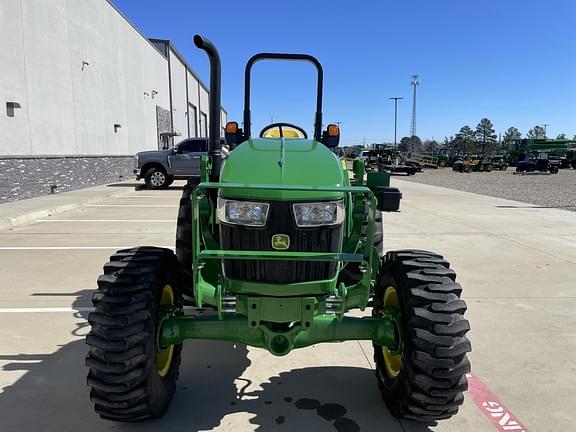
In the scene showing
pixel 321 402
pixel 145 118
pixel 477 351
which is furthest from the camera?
pixel 145 118

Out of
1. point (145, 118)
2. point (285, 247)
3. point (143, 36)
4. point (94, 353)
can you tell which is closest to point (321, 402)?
point (285, 247)

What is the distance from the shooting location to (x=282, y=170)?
266cm

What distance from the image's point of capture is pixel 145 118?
27609 millimetres

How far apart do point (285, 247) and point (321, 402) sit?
124 centimetres

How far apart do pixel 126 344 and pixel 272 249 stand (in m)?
0.93

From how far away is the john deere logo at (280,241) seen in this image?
2496mm

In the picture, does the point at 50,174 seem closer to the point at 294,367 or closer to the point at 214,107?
the point at 214,107

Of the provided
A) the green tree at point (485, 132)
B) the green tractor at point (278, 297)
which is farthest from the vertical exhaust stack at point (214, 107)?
the green tree at point (485, 132)

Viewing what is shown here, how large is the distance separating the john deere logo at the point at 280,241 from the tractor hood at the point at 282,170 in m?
0.20

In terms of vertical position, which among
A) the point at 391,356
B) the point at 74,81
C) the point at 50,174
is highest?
the point at 74,81

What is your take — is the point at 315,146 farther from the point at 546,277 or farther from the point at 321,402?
the point at 546,277

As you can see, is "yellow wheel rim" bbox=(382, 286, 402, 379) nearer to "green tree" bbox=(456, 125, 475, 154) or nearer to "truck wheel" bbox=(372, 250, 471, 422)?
"truck wheel" bbox=(372, 250, 471, 422)

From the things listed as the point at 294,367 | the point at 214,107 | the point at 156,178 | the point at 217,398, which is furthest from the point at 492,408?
the point at 156,178

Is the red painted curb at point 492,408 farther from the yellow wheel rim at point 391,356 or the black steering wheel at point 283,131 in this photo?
the black steering wheel at point 283,131
